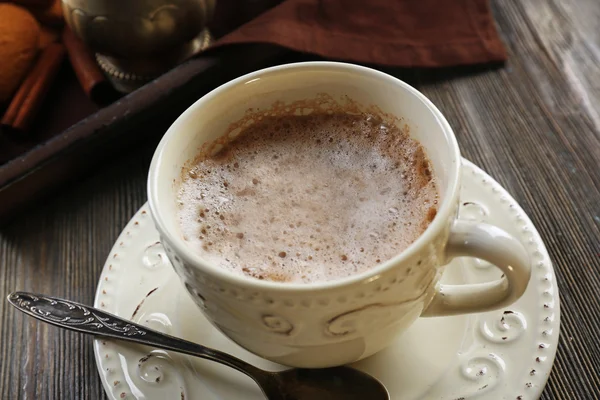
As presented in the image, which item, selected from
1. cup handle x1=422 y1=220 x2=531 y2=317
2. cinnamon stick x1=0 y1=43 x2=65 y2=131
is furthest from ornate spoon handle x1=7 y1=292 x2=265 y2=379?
cinnamon stick x1=0 y1=43 x2=65 y2=131

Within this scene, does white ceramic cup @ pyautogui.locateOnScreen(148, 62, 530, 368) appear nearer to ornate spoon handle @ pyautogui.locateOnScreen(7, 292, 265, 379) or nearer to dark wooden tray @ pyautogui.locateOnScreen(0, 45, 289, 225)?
ornate spoon handle @ pyautogui.locateOnScreen(7, 292, 265, 379)

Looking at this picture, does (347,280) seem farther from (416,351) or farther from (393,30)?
(393,30)

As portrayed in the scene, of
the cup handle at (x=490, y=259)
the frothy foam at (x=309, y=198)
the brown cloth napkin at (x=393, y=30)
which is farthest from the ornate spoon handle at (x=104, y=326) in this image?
the brown cloth napkin at (x=393, y=30)

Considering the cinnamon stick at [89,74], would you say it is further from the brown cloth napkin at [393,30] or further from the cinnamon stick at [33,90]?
→ the brown cloth napkin at [393,30]

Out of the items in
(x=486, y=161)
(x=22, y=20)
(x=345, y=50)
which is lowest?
(x=486, y=161)

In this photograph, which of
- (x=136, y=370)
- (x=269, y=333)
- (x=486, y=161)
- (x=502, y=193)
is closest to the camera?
(x=269, y=333)

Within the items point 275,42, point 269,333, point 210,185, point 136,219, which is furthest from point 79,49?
point 269,333

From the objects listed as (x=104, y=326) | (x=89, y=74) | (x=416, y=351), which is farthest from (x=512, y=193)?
(x=89, y=74)

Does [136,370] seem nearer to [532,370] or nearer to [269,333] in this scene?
[269,333]
